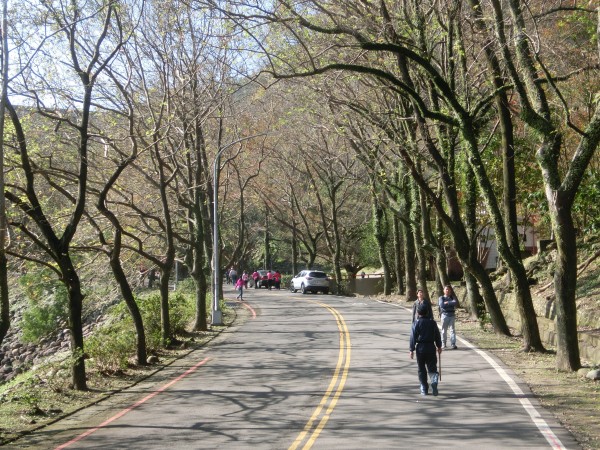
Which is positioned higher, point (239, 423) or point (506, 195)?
point (506, 195)

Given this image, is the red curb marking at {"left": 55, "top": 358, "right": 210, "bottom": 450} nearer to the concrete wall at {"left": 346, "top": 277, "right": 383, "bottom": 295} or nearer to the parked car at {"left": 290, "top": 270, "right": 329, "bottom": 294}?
the parked car at {"left": 290, "top": 270, "right": 329, "bottom": 294}

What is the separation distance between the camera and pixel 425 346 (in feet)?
45.1

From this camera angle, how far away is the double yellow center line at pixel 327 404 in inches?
429

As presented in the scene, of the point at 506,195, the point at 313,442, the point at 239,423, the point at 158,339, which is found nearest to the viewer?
the point at 313,442

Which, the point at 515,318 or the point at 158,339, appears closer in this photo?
the point at 158,339

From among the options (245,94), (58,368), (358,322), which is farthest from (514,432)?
(245,94)

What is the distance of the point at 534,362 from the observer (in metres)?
18.0

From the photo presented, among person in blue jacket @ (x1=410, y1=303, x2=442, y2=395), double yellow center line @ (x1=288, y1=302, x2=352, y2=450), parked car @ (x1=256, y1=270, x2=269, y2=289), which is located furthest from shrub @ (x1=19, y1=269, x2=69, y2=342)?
person in blue jacket @ (x1=410, y1=303, x2=442, y2=395)

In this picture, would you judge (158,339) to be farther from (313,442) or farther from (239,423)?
(313,442)

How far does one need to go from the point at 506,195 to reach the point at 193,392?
1054 cm

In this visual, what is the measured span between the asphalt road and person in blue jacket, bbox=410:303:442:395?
13.1 inches

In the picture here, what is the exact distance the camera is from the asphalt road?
35.9 feet

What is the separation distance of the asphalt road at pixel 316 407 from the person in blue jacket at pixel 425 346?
0.33m

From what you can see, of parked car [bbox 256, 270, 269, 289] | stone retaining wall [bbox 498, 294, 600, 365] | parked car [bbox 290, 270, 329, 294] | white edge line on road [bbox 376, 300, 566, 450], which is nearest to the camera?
white edge line on road [bbox 376, 300, 566, 450]
